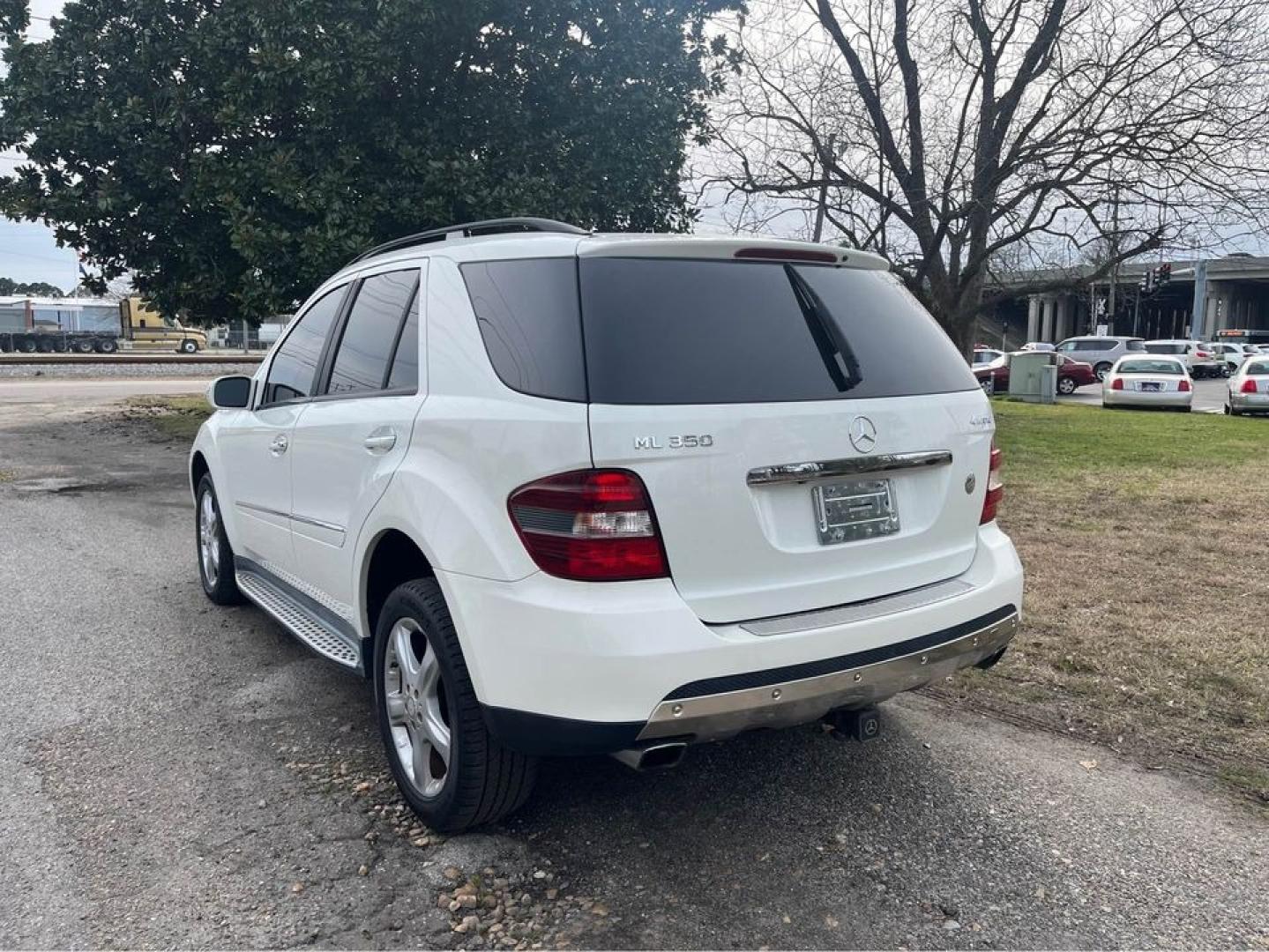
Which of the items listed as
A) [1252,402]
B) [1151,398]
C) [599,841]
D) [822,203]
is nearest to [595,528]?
[599,841]

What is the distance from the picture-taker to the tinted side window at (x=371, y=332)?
139 inches

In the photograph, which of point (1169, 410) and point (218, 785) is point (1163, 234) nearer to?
point (1169, 410)

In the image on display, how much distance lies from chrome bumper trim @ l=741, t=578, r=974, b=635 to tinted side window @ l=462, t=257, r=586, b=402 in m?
0.80

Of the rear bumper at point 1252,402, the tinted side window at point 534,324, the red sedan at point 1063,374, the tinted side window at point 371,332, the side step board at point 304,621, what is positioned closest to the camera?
the tinted side window at point 534,324

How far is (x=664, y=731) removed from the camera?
2596 millimetres

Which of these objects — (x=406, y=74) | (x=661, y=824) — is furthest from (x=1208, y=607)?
(x=406, y=74)

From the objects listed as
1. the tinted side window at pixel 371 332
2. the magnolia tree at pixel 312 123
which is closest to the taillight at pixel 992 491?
the tinted side window at pixel 371 332

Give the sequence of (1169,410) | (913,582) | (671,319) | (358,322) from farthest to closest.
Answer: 1. (1169,410)
2. (358,322)
3. (913,582)
4. (671,319)

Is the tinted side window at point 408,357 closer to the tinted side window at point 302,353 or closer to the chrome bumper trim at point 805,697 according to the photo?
the tinted side window at point 302,353

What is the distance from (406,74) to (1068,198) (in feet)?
33.2

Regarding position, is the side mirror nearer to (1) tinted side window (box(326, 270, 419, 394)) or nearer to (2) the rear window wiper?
(1) tinted side window (box(326, 270, 419, 394))

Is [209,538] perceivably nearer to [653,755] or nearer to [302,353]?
[302,353]

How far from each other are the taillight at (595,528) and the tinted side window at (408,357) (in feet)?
2.86

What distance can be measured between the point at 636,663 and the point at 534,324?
1.01m
